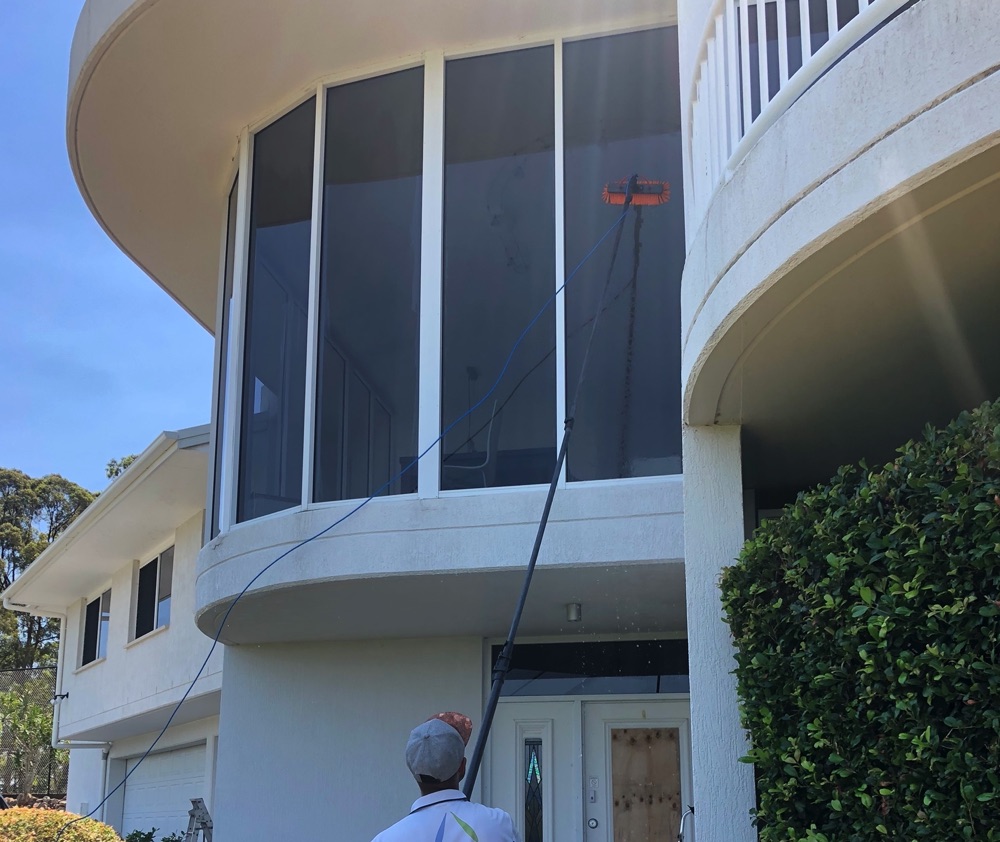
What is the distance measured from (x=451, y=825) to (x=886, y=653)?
140 cm

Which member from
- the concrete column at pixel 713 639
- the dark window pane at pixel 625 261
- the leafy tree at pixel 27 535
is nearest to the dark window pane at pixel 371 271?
the dark window pane at pixel 625 261

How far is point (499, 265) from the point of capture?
771 centimetres

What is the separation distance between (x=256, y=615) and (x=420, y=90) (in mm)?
3926

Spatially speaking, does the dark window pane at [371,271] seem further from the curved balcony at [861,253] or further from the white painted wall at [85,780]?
the white painted wall at [85,780]

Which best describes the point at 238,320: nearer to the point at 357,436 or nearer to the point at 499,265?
the point at 357,436

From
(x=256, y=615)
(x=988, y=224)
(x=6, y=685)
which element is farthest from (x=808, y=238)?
(x=6, y=685)

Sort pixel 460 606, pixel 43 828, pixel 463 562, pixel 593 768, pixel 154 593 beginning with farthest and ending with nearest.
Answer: pixel 154 593 < pixel 43 828 < pixel 593 768 < pixel 460 606 < pixel 463 562

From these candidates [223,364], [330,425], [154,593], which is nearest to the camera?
[330,425]

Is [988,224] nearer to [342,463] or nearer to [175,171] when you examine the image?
[342,463]

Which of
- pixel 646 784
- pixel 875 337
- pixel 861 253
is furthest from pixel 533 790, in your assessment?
pixel 861 253

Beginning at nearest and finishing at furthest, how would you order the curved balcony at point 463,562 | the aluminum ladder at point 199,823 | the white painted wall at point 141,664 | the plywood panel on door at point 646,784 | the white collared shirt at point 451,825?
the white collared shirt at point 451,825, the curved balcony at point 463,562, the plywood panel on door at point 646,784, the aluminum ladder at point 199,823, the white painted wall at point 141,664

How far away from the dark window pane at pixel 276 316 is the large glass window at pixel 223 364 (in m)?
0.38

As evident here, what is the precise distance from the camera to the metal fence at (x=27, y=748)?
29078 mm

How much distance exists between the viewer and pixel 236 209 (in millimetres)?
9508
